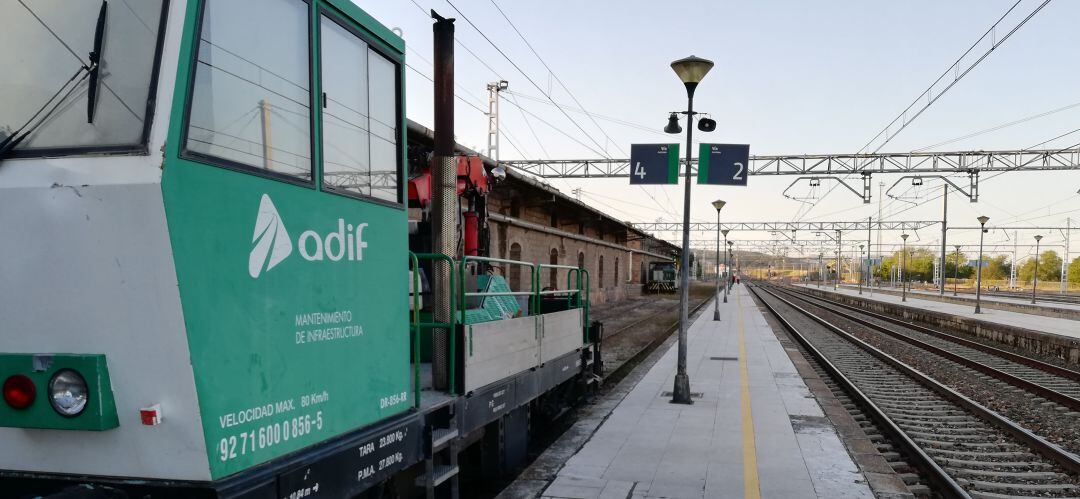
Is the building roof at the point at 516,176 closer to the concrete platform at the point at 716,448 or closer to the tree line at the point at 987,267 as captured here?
the concrete platform at the point at 716,448

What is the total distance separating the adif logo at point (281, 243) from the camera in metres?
3.01

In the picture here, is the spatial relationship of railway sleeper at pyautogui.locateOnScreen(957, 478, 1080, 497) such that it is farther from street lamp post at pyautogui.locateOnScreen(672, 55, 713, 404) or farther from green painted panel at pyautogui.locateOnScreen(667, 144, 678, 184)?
green painted panel at pyautogui.locateOnScreen(667, 144, 678, 184)

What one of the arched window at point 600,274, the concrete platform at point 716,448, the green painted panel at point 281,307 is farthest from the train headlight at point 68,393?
the arched window at point 600,274

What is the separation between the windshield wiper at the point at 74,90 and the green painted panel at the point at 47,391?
0.85m

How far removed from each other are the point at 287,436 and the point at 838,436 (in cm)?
654

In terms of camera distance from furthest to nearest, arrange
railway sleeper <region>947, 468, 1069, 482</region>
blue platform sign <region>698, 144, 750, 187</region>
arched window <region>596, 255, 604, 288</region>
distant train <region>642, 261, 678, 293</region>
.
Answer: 1. distant train <region>642, 261, 678, 293</region>
2. arched window <region>596, 255, 604, 288</region>
3. blue platform sign <region>698, 144, 750, 187</region>
4. railway sleeper <region>947, 468, 1069, 482</region>

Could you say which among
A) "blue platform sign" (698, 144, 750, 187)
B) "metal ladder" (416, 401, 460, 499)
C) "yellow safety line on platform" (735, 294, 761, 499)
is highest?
"blue platform sign" (698, 144, 750, 187)

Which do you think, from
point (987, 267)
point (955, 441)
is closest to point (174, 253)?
point (955, 441)

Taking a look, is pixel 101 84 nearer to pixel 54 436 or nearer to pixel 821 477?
pixel 54 436

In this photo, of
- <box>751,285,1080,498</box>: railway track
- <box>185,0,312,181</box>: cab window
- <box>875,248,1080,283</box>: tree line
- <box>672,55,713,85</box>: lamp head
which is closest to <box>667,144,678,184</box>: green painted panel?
<box>672,55,713,85</box>: lamp head

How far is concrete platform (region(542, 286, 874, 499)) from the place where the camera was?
577 cm

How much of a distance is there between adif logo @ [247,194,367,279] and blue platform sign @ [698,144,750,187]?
745 centimetres

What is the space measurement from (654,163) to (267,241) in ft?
27.3

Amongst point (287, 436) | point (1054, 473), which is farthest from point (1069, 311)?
point (287, 436)
